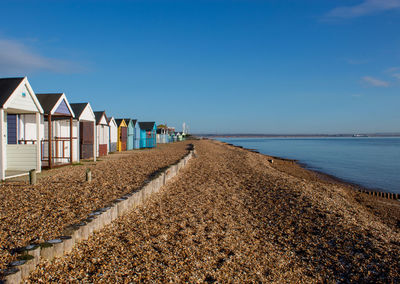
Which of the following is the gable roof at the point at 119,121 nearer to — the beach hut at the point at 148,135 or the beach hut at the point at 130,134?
the beach hut at the point at 130,134

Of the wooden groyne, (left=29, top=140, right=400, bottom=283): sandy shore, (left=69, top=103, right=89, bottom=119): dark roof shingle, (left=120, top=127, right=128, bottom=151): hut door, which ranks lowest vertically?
(left=29, top=140, right=400, bottom=283): sandy shore

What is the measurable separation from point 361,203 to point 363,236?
6318 mm

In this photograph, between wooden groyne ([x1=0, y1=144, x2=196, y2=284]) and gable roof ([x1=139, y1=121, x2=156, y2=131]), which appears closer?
wooden groyne ([x1=0, y1=144, x2=196, y2=284])

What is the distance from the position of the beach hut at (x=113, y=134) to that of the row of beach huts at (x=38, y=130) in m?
2.39

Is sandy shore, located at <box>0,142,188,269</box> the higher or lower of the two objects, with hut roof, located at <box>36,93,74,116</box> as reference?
lower

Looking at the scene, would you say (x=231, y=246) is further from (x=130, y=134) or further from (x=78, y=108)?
(x=130, y=134)

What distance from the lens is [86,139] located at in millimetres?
19422

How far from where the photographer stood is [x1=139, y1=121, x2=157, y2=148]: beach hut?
116 feet

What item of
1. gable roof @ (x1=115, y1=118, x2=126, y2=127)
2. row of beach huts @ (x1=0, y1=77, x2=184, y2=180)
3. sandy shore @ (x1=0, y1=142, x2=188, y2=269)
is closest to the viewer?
sandy shore @ (x1=0, y1=142, x2=188, y2=269)

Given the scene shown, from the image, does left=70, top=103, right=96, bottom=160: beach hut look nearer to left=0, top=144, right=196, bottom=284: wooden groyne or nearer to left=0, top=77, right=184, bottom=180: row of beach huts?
left=0, top=77, right=184, bottom=180: row of beach huts

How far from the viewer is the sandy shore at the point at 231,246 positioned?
4.04 meters

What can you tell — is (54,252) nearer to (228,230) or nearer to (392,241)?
(228,230)

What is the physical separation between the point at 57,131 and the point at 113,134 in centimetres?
1003

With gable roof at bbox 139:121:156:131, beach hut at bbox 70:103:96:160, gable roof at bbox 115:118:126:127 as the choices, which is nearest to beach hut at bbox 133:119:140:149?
gable roof at bbox 115:118:126:127
